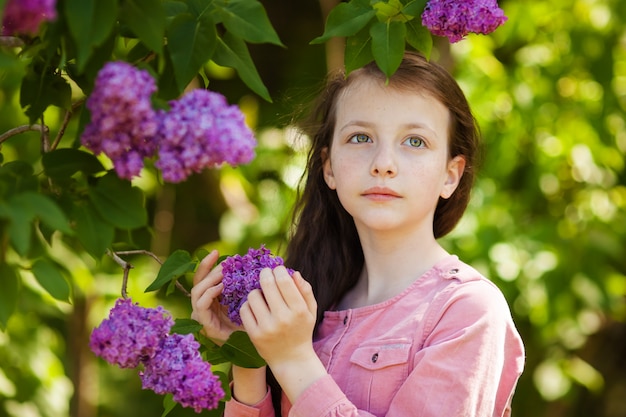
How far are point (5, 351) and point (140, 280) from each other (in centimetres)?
61

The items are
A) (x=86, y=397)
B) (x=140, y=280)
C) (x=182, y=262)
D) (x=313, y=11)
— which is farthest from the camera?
(x=313, y=11)

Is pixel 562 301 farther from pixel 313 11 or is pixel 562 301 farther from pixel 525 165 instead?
pixel 313 11

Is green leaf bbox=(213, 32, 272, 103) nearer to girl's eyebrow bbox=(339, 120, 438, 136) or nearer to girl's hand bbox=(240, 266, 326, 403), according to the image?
girl's hand bbox=(240, 266, 326, 403)

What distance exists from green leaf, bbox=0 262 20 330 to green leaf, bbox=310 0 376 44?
599 millimetres

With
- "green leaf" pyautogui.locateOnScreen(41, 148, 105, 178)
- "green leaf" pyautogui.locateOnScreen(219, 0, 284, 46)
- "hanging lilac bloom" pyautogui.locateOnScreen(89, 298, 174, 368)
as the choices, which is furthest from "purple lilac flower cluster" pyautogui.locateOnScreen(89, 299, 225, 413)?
"green leaf" pyautogui.locateOnScreen(219, 0, 284, 46)

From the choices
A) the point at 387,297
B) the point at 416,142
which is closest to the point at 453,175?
the point at 416,142

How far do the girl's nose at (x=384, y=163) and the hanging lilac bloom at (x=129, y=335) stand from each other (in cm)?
63

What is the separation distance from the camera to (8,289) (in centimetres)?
131

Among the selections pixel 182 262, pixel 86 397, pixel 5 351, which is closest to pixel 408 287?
pixel 182 262

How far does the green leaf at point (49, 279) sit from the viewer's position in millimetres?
1380

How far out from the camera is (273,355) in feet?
5.65

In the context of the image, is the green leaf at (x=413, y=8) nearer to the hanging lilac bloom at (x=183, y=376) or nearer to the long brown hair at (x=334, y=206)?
the long brown hair at (x=334, y=206)

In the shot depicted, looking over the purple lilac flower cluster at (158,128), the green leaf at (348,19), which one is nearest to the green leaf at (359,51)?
the green leaf at (348,19)

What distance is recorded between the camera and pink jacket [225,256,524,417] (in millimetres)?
1720
